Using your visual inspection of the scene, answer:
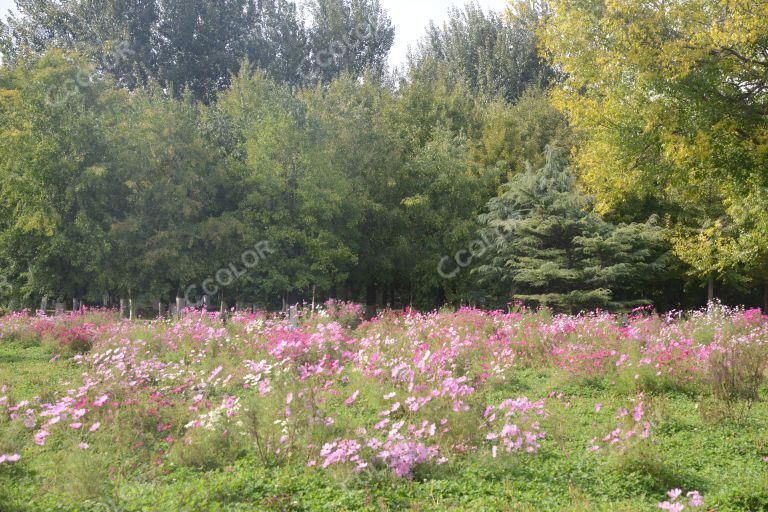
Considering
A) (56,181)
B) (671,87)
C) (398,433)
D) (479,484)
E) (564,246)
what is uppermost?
(671,87)

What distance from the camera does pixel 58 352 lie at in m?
12.6

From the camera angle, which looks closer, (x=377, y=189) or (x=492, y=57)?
(x=377, y=189)

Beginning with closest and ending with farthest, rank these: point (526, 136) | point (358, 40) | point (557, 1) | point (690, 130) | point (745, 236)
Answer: point (690, 130)
point (557, 1)
point (745, 236)
point (526, 136)
point (358, 40)

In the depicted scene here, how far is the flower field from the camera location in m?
4.83

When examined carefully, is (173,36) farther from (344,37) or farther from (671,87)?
(671,87)

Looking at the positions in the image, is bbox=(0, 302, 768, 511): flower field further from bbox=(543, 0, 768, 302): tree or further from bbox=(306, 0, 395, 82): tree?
bbox=(306, 0, 395, 82): tree

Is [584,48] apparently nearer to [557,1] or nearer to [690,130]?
[557,1]

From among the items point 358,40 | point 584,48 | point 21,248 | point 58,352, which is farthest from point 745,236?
point 358,40

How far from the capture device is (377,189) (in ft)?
90.2

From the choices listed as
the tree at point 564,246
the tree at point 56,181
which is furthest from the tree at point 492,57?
the tree at point 56,181

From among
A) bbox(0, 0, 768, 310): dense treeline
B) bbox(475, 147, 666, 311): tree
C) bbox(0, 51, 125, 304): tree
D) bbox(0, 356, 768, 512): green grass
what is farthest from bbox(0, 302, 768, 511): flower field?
bbox(475, 147, 666, 311): tree

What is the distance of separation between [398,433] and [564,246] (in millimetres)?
18817

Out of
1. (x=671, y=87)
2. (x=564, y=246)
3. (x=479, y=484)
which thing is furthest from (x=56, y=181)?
(x=479, y=484)

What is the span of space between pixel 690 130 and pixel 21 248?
63.4 ft
